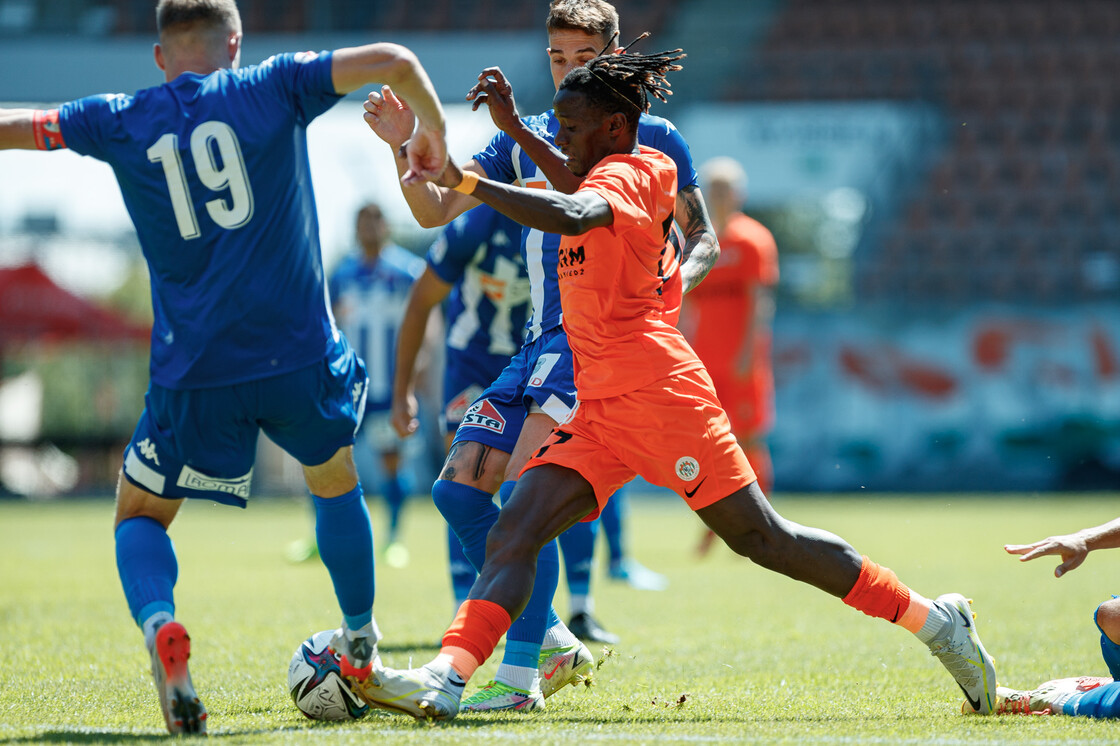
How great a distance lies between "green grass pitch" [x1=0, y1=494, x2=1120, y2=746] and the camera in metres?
3.62

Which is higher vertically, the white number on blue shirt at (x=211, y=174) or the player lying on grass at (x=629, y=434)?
the white number on blue shirt at (x=211, y=174)

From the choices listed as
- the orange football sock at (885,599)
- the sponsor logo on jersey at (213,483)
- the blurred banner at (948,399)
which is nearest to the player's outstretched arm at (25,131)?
the sponsor logo on jersey at (213,483)

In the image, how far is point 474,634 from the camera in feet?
11.8

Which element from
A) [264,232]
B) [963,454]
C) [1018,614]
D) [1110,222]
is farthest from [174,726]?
[1110,222]

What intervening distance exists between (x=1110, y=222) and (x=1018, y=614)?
17.6 meters

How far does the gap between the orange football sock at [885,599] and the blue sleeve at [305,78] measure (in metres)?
2.12

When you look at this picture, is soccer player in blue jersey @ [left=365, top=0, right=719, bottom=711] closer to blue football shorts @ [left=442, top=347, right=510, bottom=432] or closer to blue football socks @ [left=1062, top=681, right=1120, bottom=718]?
blue football shorts @ [left=442, top=347, right=510, bottom=432]

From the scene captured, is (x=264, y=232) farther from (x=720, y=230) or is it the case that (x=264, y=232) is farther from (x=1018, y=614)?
(x=720, y=230)

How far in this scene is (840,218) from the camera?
24547 mm

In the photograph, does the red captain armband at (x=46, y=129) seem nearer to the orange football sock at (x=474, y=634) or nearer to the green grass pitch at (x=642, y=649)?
the green grass pitch at (x=642, y=649)

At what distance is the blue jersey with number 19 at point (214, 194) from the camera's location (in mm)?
3650

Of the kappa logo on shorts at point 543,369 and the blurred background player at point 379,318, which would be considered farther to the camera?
the blurred background player at point 379,318

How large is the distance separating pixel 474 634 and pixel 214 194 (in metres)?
1.48

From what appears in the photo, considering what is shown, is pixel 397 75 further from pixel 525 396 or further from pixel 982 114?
pixel 982 114
